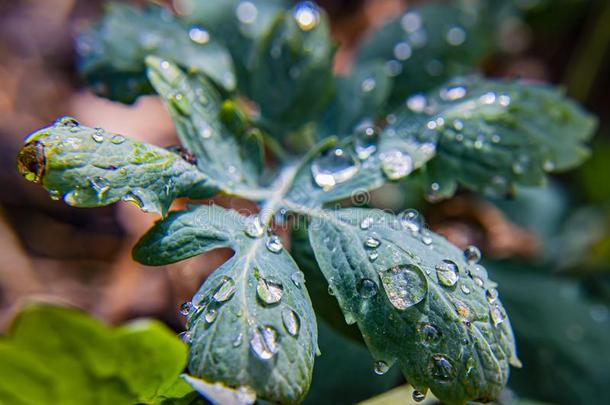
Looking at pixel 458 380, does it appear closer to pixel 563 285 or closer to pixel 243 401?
pixel 243 401

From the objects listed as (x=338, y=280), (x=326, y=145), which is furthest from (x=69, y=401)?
(x=326, y=145)

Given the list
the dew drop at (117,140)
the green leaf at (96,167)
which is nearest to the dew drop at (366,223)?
the green leaf at (96,167)

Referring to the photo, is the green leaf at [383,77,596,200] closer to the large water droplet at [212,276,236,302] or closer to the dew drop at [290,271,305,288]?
the dew drop at [290,271,305,288]

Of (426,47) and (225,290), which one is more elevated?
(426,47)

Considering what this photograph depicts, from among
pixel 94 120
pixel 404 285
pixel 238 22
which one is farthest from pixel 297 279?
pixel 94 120

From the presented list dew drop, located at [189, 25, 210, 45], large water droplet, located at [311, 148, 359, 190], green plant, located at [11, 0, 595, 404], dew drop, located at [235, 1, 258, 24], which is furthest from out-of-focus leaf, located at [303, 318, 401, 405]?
dew drop, located at [235, 1, 258, 24]

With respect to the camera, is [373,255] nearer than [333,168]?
Yes

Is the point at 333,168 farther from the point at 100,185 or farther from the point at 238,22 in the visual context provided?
the point at 238,22
